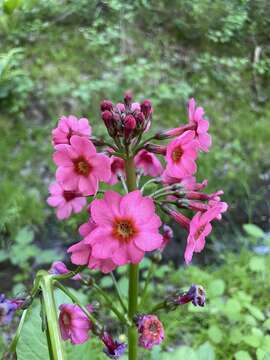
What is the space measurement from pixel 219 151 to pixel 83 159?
256 cm

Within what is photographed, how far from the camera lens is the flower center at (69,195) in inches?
53.1

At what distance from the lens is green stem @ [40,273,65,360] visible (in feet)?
3.36

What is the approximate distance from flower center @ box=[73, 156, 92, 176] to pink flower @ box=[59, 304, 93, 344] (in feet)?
1.24

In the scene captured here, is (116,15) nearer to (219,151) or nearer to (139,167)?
(219,151)

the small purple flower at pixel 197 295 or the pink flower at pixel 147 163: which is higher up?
the pink flower at pixel 147 163

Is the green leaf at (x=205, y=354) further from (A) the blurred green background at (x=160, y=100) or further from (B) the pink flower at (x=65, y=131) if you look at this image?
(A) the blurred green background at (x=160, y=100)

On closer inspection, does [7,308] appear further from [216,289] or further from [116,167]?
[216,289]

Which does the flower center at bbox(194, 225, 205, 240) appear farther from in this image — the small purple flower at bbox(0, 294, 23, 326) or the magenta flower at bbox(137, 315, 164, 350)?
the small purple flower at bbox(0, 294, 23, 326)

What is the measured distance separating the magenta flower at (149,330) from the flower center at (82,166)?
397 mm

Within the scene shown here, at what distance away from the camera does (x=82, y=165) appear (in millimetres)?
1185

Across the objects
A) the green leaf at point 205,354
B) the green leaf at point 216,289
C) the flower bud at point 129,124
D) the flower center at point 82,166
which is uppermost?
the flower bud at point 129,124

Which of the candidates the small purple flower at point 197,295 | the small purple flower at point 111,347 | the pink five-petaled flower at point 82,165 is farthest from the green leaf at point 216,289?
the pink five-petaled flower at point 82,165

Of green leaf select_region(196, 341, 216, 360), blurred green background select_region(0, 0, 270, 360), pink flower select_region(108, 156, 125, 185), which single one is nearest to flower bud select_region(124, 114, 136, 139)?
pink flower select_region(108, 156, 125, 185)

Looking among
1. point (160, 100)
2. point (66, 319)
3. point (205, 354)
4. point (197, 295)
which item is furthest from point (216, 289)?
point (160, 100)
